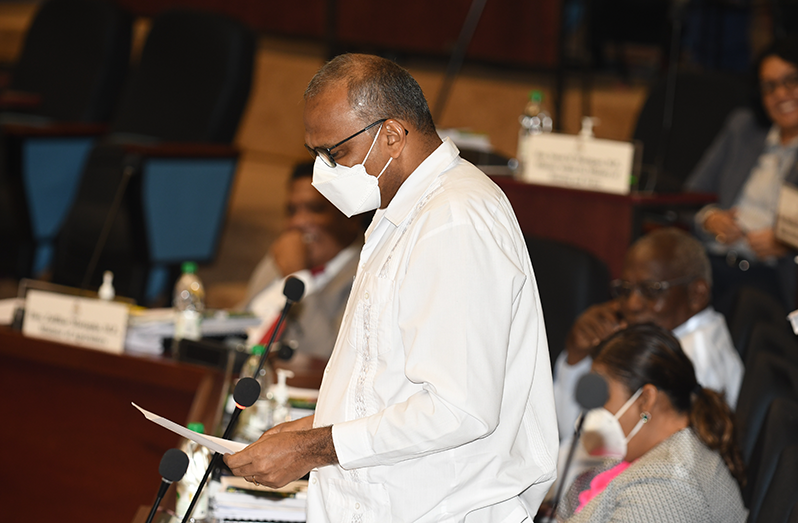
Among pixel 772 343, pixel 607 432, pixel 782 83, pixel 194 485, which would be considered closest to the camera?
pixel 194 485

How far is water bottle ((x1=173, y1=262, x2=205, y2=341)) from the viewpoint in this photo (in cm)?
250

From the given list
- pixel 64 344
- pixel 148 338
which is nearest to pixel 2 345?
pixel 64 344

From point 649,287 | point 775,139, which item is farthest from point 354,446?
point 775,139

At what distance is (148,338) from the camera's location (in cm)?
251

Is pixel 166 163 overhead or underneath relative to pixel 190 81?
Result: underneath

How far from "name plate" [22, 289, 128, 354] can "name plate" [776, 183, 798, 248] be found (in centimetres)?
163

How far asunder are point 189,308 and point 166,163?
1.74m

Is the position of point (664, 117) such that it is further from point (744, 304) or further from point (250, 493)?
point (250, 493)

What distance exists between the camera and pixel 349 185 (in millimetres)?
1324

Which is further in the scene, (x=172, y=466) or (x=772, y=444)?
(x=772, y=444)

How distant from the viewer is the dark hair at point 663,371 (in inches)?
71.3

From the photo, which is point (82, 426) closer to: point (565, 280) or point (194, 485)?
point (194, 485)

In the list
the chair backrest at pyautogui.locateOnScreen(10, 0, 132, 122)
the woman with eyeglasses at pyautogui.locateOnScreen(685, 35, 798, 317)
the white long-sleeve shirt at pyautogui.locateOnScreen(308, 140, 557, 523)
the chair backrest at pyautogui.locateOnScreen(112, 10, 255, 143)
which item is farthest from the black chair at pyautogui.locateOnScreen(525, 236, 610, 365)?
the chair backrest at pyautogui.locateOnScreen(10, 0, 132, 122)

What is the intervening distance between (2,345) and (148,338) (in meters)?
0.38
